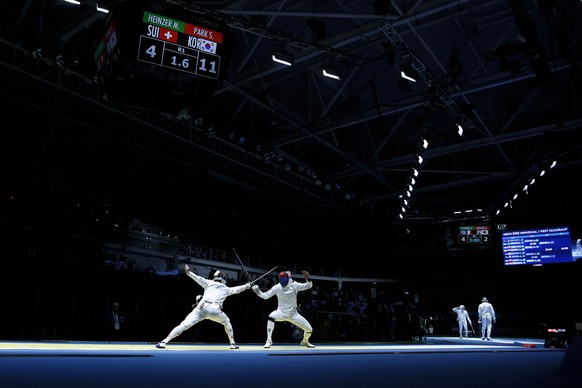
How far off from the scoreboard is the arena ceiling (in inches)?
57.9

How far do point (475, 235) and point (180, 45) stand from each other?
19686 mm

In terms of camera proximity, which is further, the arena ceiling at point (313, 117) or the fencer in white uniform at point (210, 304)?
the arena ceiling at point (313, 117)

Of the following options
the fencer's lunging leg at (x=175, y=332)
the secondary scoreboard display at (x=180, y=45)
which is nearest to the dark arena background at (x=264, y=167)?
the secondary scoreboard display at (x=180, y=45)

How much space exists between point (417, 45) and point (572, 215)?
20.7 metres

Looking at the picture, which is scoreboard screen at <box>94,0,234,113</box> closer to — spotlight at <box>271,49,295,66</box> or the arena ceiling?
the arena ceiling

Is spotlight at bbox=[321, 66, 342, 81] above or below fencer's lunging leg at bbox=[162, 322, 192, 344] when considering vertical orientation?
above

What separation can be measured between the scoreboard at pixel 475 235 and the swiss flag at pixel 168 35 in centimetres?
1947

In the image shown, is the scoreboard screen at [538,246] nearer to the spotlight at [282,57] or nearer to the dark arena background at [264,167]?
the dark arena background at [264,167]

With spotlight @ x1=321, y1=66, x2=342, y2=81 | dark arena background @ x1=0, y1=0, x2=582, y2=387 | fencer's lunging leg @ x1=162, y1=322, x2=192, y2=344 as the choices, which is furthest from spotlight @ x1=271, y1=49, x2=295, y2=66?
fencer's lunging leg @ x1=162, y1=322, x2=192, y2=344

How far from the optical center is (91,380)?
4.25m

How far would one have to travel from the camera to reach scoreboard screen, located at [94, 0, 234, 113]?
8.24 metres

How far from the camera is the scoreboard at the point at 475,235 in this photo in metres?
24.2

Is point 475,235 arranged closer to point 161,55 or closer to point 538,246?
point 538,246

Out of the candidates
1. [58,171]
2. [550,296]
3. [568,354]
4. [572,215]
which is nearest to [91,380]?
[568,354]
